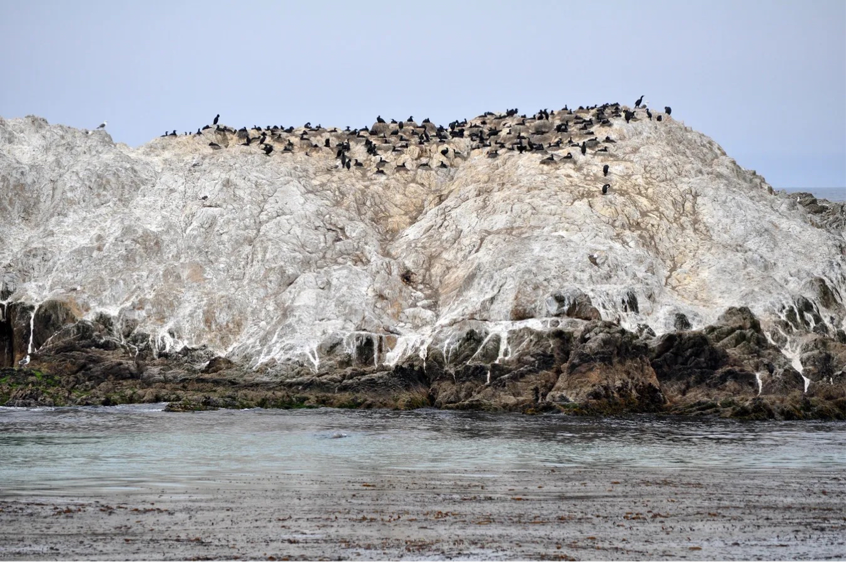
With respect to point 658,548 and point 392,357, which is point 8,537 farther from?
point 392,357

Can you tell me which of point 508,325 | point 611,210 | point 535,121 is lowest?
point 508,325

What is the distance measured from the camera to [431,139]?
102500 mm

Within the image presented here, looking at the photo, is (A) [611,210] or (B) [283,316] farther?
(A) [611,210]

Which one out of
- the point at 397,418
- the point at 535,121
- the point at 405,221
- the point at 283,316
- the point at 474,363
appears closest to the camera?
the point at 397,418

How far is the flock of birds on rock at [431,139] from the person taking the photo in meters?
Answer: 95.9

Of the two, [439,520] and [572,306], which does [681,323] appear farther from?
[439,520]

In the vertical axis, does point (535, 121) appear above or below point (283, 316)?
above

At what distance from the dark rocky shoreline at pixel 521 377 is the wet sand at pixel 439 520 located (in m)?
28.4

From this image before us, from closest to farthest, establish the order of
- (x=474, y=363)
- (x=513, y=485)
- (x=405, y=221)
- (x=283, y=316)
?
(x=513, y=485) < (x=474, y=363) < (x=283, y=316) < (x=405, y=221)

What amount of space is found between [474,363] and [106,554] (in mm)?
45449

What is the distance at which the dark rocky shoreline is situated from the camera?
6100 centimetres

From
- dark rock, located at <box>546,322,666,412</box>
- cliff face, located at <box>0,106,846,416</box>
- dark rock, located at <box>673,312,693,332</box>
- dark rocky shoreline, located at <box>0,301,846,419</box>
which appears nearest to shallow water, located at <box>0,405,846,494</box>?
dark rocky shoreline, located at <box>0,301,846,419</box>

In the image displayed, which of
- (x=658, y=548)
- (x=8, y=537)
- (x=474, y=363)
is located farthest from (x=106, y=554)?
(x=474, y=363)

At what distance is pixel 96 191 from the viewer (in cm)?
8731
